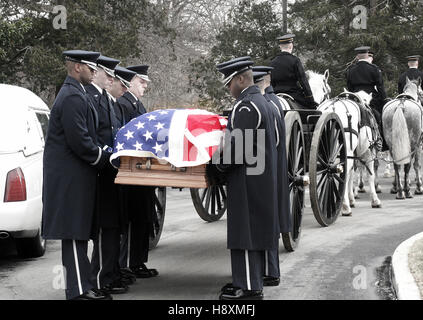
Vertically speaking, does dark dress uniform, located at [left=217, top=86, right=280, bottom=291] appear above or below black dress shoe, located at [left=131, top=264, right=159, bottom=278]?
above

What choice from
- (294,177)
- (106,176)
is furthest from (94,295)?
(294,177)

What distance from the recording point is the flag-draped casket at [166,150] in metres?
6.18

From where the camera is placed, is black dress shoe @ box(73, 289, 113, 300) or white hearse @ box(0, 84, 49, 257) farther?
white hearse @ box(0, 84, 49, 257)

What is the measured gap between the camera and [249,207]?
6137mm

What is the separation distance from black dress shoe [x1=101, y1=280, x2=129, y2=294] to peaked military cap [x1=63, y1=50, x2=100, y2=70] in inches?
78.1

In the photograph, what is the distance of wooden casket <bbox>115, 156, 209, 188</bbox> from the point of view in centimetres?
621

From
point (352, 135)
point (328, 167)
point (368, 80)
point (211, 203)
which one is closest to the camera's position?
point (328, 167)

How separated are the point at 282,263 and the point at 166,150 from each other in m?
2.43

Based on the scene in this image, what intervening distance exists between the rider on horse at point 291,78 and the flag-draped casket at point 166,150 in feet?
13.7

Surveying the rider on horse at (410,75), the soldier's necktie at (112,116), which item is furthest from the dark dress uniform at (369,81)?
the soldier's necktie at (112,116)

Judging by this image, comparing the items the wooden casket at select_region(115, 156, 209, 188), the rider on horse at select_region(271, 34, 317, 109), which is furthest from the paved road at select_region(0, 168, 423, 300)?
the rider on horse at select_region(271, 34, 317, 109)

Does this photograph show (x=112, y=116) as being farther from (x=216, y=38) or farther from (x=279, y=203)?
(x=216, y=38)

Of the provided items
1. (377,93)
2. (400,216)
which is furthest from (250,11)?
(400,216)

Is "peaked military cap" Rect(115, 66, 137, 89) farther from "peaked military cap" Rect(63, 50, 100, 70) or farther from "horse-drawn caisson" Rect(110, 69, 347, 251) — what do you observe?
"horse-drawn caisson" Rect(110, 69, 347, 251)
